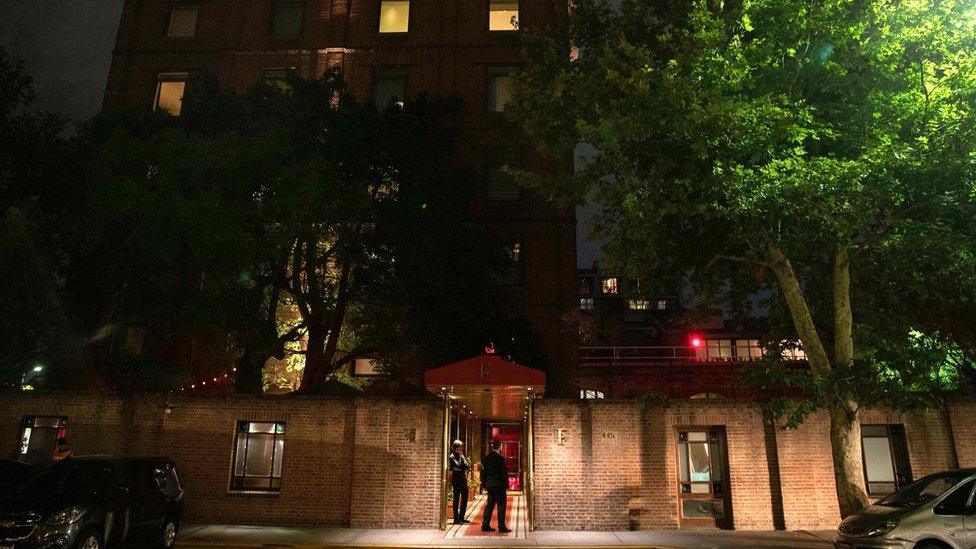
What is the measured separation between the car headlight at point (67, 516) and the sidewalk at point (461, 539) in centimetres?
285

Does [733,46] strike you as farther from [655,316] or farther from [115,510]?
[655,316]

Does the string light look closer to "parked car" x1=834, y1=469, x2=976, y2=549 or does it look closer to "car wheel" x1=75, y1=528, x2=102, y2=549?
"car wheel" x1=75, y1=528, x2=102, y2=549

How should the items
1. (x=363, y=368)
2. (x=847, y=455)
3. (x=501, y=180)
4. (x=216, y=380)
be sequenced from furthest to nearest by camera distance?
(x=501, y=180)
(x=363, y=368)
(x=216, y=380)
(x=847, y=455)

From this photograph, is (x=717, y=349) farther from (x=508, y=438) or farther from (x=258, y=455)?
(x=258, y=455)

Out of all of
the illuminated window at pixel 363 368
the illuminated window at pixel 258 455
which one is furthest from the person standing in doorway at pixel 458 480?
the illuminated window at pixel 363 368

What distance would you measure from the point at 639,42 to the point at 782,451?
10.5 m

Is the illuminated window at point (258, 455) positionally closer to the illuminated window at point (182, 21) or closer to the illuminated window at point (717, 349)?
the illuminated window at point (182, 21)

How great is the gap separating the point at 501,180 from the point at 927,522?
1853cm

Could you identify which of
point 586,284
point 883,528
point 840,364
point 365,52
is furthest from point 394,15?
point 586,284

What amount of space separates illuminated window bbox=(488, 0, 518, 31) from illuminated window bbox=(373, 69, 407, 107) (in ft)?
15.5

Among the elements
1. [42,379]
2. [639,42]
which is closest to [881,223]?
[639,42]

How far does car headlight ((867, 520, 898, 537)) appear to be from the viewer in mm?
8977

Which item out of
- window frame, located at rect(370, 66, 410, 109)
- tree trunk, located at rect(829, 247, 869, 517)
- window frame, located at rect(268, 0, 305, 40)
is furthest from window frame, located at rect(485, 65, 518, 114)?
tree trunk, located at rect(829, 247, 869, 517)

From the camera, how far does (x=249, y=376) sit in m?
17.1
